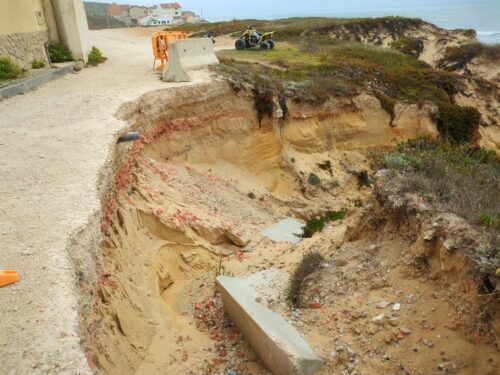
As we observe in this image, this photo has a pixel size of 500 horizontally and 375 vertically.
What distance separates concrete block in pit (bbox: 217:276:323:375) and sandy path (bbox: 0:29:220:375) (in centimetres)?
277

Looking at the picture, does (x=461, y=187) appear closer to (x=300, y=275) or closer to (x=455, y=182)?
(x=455, y=182)

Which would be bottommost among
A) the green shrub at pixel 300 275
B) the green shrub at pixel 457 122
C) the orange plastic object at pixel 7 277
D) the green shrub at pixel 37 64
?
the green shrub at pixel 457 122

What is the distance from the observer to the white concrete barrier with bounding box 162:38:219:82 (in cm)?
1447

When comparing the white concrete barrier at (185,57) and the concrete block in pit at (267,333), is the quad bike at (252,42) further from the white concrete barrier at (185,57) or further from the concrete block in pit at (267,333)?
the concrete block in pit at (267,333)

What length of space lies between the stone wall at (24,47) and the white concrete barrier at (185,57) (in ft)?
16.2

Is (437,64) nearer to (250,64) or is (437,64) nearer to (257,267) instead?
(250,64)

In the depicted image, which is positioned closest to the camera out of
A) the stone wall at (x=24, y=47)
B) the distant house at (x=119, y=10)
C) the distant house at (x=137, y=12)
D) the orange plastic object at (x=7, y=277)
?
the orange plastic object at (x=7, y=277)

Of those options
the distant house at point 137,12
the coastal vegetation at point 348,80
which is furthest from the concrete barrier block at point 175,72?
the distant house at point 137,12

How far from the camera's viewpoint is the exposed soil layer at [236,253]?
5.69 meters

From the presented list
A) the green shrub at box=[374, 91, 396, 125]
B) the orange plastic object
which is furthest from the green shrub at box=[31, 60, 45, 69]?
the green shrub at box=[374, 91, 396, 125]

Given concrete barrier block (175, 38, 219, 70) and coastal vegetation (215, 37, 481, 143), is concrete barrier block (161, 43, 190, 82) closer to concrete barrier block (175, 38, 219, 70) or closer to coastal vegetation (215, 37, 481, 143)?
concrete barrier block (175, 38, 219, 70)

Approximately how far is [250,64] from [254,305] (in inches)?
550

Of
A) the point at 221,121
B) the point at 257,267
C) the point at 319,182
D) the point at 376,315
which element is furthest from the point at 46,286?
the point at 319,182

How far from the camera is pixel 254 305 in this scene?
278 inches
